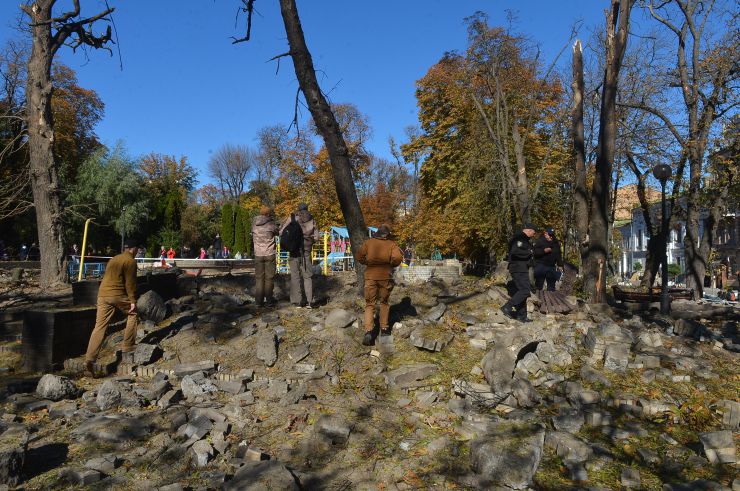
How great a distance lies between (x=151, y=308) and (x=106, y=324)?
4.70ft

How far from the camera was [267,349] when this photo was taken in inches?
290

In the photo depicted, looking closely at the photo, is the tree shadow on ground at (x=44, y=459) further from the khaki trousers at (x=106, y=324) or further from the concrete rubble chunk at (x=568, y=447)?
the concrete rubble chunk at (x=568, y=447)

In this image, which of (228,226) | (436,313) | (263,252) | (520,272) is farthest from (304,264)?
(228,226)

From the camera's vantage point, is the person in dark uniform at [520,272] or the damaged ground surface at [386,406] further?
the person in dark uniform at [520,272]

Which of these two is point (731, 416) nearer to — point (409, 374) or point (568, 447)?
point (568, 447)

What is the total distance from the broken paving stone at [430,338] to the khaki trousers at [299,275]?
241 cm

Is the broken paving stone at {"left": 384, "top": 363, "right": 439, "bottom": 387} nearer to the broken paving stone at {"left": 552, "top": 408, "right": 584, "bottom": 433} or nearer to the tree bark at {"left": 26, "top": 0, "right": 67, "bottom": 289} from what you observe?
the broken paving stone at {"left": 552, "top": 408, "right": 584, "bottom": 433}

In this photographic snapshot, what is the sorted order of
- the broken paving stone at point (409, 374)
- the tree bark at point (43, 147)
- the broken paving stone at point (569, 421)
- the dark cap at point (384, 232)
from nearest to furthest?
the broken paving stone at point (569, 421)
the broken paving stone at point (409, 374)
the dark cap at point (384, 232)
the tree bark at point (43, 147)

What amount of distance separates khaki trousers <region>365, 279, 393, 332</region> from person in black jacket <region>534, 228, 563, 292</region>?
409 cm

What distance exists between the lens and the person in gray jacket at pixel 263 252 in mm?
9281

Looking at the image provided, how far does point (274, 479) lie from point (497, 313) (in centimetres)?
539

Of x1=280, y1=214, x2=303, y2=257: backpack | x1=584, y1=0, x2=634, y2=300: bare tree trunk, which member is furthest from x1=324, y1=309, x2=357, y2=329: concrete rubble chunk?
x1=584, y1=0, x2=634, y2=300: bare tree trunk

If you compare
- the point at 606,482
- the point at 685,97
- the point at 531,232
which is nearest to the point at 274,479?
the point at 606,482

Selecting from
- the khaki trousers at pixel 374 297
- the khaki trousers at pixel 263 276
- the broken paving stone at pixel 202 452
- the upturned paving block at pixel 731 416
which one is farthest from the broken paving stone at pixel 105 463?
the upturned paving block at pixel 731 416
